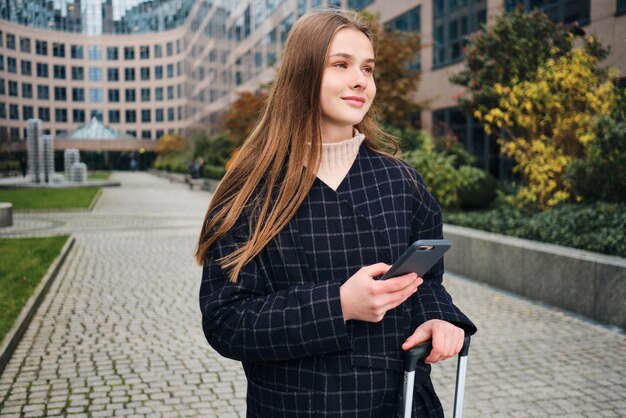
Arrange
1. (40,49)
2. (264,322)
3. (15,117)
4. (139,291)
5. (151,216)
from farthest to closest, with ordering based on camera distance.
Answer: (40,49)
(15,117)
(151,216)
(139,291)
(264,322)

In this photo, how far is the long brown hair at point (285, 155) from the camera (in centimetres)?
179

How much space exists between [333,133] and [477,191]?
1251 centimetres

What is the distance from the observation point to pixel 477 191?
13969 millimetres

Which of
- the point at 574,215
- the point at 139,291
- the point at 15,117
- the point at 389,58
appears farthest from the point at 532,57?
the point at 15,117

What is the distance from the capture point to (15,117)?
45812 millimetres

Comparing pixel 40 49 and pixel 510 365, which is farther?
pixel 40 49

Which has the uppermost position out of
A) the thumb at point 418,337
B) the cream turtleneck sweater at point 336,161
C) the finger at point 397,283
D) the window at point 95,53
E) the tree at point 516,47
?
the window at point 95,53

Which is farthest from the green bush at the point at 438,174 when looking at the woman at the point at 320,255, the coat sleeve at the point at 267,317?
the coat sleeve at the point at 267,317

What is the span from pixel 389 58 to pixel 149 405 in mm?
17618

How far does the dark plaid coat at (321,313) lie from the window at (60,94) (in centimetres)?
7448

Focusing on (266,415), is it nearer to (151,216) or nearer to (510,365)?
(510,365)

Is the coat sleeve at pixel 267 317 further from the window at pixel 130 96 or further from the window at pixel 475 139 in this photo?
the window at pixel 130 96

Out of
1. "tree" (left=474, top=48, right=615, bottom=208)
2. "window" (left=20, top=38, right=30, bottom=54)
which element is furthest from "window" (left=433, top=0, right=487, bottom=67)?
"window" (left=20, top=38, right=30, bottom=54)

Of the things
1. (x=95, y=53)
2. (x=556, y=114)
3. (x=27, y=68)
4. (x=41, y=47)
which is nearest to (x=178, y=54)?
(x=95, y=53)
